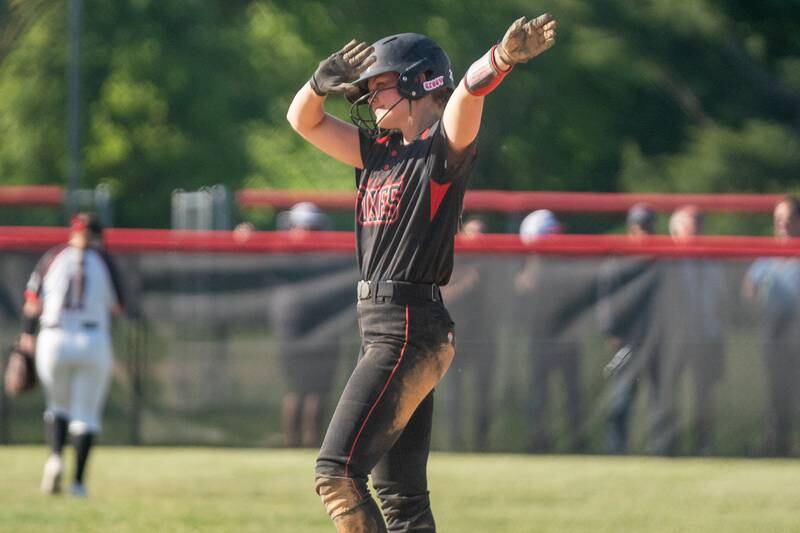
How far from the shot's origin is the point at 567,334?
1383 cm

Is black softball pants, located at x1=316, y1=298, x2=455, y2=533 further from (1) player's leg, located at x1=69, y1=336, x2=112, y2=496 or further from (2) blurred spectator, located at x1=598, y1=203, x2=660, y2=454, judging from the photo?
(2) blurred spectator, located at x1=598, y1=203, x2=660, y2=454

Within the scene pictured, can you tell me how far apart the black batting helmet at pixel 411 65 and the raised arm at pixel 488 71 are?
1.13 ft

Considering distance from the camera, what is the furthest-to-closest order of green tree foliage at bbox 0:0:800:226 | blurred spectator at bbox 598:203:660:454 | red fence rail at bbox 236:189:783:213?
green tree foliage at bbox 0:0:800:226
red fence rail at bbox 236:189:783:213
blurred spectator at bbox 598:203:660:454

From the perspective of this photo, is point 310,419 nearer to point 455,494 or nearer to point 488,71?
point 455,494

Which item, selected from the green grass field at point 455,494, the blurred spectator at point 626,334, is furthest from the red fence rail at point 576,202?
the green grass field at point 455,494

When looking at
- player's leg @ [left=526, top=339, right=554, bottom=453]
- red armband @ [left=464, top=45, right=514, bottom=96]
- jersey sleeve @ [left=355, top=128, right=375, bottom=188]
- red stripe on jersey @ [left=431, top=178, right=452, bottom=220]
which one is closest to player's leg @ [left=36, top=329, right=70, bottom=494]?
player's leg @ [left=526, top=339, right=554, bottom=453]

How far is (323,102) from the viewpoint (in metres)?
7.02

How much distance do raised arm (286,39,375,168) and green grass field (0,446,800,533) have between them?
3.23m

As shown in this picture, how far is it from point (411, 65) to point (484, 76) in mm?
629

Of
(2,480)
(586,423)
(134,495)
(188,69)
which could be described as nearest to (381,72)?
(134,495)

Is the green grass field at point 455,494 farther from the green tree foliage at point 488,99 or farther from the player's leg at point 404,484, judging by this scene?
the green tree foliage at point 488,99

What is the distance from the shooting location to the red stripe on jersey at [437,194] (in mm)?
6605

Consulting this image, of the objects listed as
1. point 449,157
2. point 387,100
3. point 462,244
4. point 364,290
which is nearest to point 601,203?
point 462,244

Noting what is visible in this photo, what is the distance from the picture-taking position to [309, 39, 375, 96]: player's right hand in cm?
686
